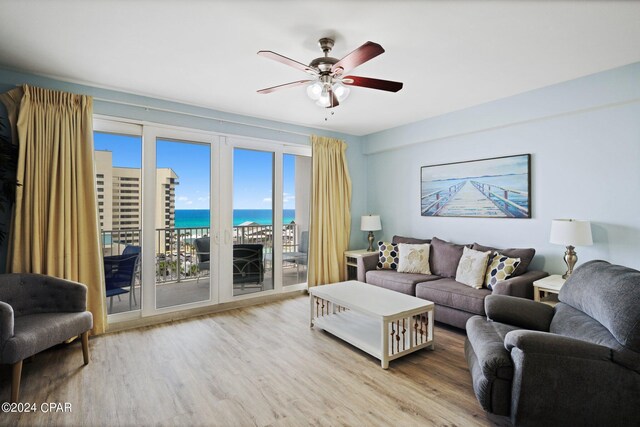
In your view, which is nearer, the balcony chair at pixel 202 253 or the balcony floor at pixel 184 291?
the balcony floor at pixel 184 291

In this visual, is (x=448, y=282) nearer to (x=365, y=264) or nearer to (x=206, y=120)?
(x=365, y=264)

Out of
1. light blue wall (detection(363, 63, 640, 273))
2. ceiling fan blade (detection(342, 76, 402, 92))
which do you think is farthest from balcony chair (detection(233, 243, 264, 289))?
ceiling fan blade (detection(342, 76, 402, 92))

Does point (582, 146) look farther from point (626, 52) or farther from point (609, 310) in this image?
point (609, 310)

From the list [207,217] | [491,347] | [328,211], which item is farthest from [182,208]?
[491,347]

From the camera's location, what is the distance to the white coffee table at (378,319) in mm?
2670

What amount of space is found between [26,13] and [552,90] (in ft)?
14.6

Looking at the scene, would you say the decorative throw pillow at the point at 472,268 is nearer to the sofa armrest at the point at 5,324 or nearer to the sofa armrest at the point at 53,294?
the sofa armrest at the point at 53,294

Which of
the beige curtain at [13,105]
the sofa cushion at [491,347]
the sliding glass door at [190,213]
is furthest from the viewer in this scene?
the sliding glass door at [190,213]

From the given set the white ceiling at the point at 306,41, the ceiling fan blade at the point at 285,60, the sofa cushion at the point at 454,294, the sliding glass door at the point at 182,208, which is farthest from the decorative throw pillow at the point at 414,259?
the ceiling fan blade at the point at 285,60

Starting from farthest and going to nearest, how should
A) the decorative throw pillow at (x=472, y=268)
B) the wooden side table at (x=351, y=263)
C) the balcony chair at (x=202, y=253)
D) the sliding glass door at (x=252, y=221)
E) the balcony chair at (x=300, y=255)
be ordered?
1. the balcony chair at (x=300, y=255)
2. the wooden side table at (x=351, y=263)
3. the sliding glass door at (x=252, y=221)
4. the balcony chair at (x=202, y=253)
5. the decorative throw pillow at (x=472, y=268)

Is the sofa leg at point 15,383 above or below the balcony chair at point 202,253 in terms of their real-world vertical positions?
below

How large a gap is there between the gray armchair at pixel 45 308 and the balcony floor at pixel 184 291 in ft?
3.89

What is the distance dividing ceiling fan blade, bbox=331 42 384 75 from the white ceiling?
260 millimetres

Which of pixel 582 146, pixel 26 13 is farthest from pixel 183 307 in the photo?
pixel 582 146
